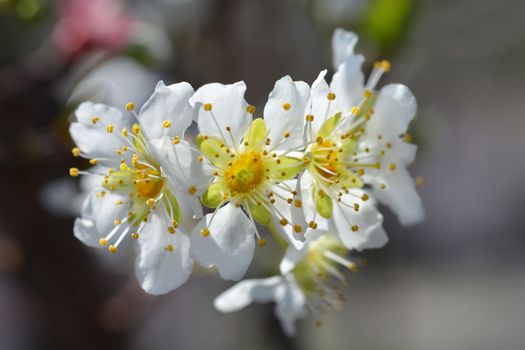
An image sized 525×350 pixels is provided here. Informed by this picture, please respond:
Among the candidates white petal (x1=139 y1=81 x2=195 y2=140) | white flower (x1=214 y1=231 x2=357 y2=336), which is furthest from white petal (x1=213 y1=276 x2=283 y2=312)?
white petal (x1=139 y1=81 x2=195 y2=140)

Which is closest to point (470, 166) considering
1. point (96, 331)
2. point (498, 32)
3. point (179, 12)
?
point (498, 32)

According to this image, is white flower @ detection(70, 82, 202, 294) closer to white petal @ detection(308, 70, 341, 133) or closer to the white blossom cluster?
the white blossom cluster

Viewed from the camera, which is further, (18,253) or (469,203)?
(469,203)

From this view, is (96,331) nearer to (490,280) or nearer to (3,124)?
(3,124)

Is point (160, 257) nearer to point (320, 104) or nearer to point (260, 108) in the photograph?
point (320, 104)

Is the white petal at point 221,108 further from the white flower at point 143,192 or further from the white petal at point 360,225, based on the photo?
A: the white petal at point 360,225

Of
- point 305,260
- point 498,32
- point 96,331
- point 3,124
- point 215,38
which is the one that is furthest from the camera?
point 498,32

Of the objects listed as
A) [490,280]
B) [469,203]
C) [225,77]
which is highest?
[225,77]
